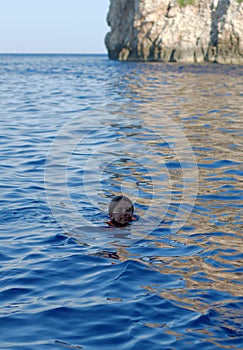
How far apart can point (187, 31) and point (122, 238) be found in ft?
217

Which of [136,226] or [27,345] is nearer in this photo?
[27,345]

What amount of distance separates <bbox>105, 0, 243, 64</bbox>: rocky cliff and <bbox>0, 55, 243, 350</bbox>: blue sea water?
157ft

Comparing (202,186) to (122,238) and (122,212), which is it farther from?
(122,238)

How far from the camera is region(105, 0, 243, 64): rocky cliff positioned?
220ft

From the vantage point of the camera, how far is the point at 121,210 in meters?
9.62

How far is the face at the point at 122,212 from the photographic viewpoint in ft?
31.3

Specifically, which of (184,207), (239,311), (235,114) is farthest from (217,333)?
(235,114)

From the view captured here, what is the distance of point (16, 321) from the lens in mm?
6309

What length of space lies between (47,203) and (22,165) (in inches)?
154

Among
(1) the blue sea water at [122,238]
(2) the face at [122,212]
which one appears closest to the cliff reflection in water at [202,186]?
(1) the blue sea water at [122,238]

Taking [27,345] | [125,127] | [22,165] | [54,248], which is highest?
[125,127]

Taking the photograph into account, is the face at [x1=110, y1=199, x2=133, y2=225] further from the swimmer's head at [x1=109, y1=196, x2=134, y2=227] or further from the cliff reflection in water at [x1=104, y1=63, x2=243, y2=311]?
the cliff reflection in water at [x1=104, y1=63, x2=243, y2=311]

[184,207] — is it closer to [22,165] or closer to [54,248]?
[54,248]

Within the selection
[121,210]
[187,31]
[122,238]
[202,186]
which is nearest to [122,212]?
[121,210]
